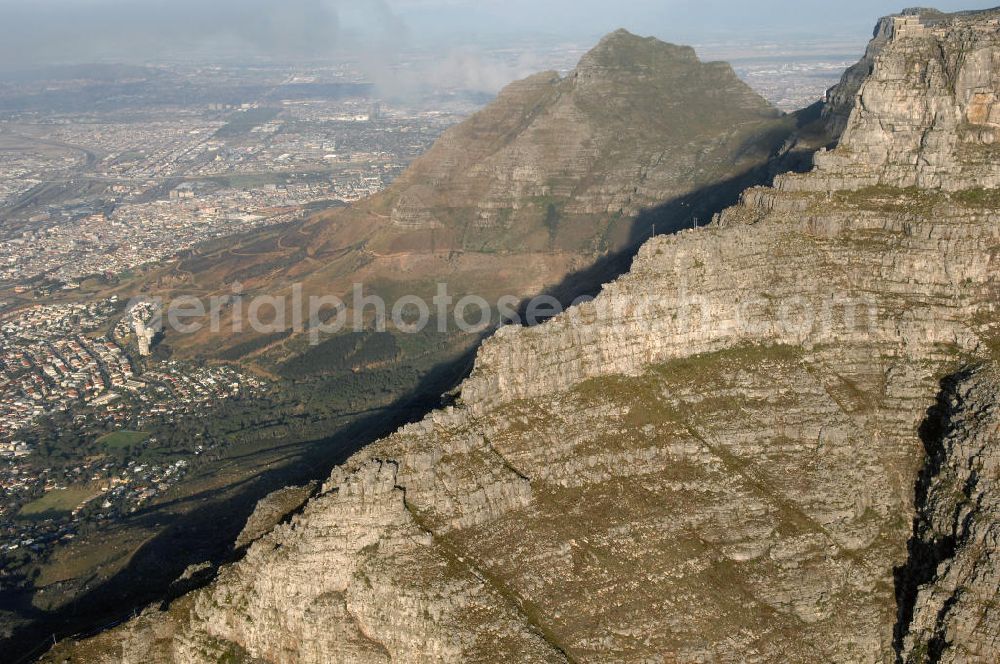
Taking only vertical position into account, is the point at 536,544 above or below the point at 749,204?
below

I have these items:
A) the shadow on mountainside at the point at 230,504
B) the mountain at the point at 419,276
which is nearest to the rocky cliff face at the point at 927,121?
the shadow on mountainside at the point at 230,504

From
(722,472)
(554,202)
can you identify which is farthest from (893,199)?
(554,202)

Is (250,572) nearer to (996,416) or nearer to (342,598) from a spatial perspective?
(342,598)

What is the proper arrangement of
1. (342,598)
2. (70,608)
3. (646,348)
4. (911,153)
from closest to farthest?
1. (342,598)
2. (646,348)
3. (911,153)
4. (70,608)

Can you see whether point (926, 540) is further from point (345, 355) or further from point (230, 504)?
point (345, 355)

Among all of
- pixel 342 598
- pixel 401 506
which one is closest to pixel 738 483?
pixel 401 506

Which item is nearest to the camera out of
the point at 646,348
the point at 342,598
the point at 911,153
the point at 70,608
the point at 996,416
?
the point at 342,598

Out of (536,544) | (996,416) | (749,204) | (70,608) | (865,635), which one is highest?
(749,204)
